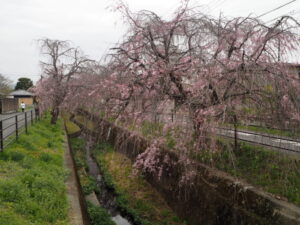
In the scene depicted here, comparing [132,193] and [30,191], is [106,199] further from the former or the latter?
[30,191]

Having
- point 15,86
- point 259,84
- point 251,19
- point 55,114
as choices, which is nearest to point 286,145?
point 259,84

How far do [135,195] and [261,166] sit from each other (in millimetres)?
5334

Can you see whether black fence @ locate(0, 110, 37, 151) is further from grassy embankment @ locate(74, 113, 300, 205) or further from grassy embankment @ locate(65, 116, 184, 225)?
grassy embankment @ locate(74, 113, 300, 205)

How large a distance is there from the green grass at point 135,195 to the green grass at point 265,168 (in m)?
2.53

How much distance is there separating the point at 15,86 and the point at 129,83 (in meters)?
62.0

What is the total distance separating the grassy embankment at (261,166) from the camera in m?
4.89

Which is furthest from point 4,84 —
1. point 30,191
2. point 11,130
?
point 30,191

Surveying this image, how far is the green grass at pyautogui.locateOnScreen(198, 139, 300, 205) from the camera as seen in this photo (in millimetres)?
4867

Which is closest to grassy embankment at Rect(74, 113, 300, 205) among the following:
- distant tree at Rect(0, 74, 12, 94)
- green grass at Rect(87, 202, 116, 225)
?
green grass at Rect(87, 202, 116, 225)

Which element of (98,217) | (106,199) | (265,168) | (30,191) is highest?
(265,168)

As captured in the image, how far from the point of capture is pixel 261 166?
6129 millimetres

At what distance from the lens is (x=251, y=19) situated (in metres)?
5.80

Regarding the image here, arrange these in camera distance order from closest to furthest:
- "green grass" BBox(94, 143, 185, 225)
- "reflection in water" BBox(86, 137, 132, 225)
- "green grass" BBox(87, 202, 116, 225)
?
"green grass" BBox(87, 202, 116, 225), "green grass" BBox(94, 143, 185, 225), "reflection in water" BBox(86, 137, 132, 225)

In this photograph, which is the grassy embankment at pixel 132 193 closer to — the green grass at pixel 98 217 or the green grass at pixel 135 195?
the green grass at pixel 135 195
